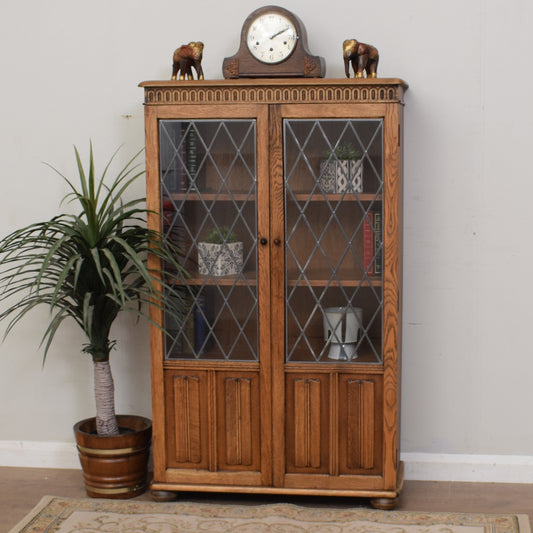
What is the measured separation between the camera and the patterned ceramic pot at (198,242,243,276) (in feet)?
9.30

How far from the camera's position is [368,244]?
2.77 m

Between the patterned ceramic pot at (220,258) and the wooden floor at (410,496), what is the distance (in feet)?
3.02

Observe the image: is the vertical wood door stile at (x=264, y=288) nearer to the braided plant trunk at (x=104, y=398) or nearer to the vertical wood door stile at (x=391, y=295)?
the vertical wood door stile at (x=391, y=295)

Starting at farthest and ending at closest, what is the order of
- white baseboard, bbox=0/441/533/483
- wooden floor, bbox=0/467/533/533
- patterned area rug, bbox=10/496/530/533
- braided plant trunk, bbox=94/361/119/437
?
white baseboard, bbox=0/441/533/483 → braided plant trunk, bbox=94/361/119/437 → wooden floor, bbox=0/467/533/533 → patterned area rug, bbox=10/496/530/533

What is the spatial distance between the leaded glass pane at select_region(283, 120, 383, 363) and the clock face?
0.27 metres

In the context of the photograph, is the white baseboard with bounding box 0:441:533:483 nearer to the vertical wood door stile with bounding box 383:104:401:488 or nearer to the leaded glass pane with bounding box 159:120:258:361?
the vertical wood door stile with bounding box 383:104:401:488

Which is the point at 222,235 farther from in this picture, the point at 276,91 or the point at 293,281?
the point at 276,91

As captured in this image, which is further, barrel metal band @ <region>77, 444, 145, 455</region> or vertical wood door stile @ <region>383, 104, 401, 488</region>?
barrel metal band @ <region>77, 444, 145, 455</region>

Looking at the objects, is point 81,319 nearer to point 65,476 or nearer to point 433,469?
point 65,476

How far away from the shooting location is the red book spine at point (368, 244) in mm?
2764

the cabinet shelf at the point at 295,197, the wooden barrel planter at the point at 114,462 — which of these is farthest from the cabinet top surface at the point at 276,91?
the wooden barrel planter at the point at 114,462

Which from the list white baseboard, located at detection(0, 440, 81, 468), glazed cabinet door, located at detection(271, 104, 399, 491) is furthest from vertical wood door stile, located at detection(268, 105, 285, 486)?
white baseboard, located at detection(0, 440, 81, 468)

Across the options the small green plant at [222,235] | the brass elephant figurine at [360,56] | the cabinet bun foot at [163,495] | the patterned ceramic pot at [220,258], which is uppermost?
the brass elephant figurine at [360,56]

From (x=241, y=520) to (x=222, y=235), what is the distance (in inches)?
41.8
